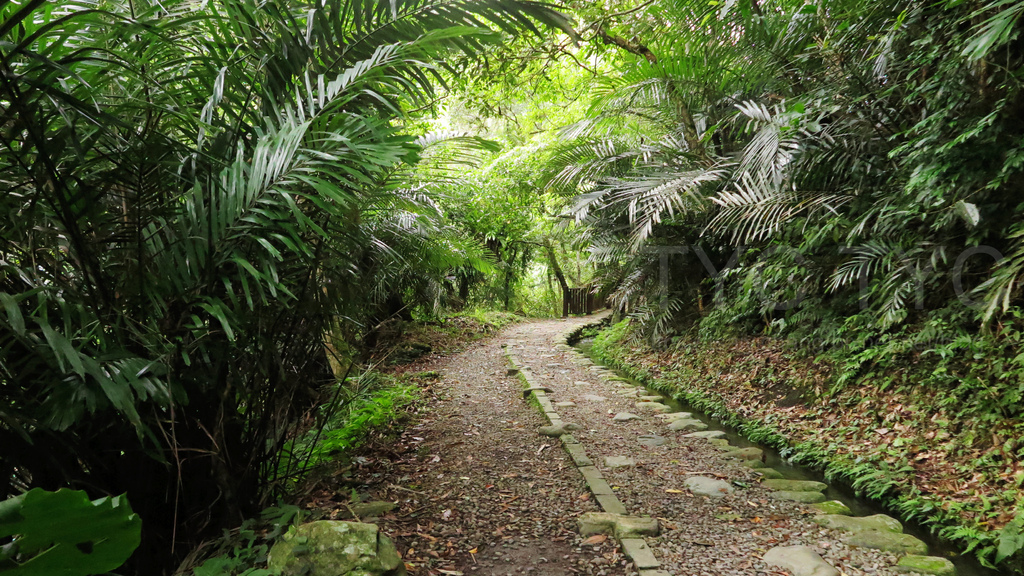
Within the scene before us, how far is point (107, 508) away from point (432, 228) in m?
5.12

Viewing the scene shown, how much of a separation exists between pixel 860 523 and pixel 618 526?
1.16m

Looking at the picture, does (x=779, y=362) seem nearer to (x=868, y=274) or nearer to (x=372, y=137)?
(x=868, y=274)

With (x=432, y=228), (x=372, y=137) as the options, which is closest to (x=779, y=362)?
(x=432, y=228)

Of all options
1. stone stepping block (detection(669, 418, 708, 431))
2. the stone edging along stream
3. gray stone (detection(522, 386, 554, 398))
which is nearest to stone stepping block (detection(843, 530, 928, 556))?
the stone edging along stream

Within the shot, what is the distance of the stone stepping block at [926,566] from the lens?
6.65ft

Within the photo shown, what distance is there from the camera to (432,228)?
18.4 ft

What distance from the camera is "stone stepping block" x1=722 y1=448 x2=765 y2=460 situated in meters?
3.44

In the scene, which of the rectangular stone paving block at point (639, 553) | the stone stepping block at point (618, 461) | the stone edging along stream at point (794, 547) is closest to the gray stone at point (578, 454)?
the stone edging along stream at point (794, 547)

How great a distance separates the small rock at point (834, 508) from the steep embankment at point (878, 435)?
22 centimetres

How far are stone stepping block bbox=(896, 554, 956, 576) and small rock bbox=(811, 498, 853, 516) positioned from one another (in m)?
0.47

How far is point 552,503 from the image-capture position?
2645 mm

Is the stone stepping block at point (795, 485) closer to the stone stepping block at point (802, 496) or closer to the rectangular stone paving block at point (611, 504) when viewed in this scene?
the stone stepping block at point (802, 496)

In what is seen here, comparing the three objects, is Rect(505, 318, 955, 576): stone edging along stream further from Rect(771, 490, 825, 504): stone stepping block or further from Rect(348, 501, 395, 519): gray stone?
Rect(348, 501, 395, 519): gray stone

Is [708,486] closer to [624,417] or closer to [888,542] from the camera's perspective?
[888,542]
